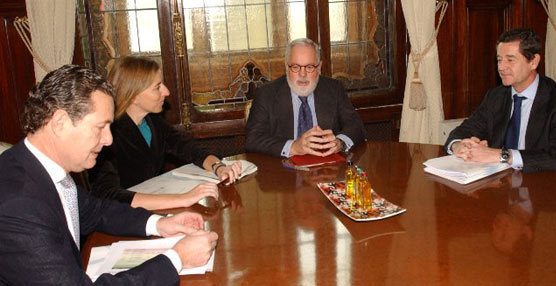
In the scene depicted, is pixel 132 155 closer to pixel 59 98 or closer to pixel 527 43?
pixel 59 98

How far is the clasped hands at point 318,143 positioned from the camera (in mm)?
2832

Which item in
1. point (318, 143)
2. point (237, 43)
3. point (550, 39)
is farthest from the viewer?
point (550, 39)

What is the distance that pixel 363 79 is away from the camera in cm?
468

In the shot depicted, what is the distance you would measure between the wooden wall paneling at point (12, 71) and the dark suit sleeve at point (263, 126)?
186cm

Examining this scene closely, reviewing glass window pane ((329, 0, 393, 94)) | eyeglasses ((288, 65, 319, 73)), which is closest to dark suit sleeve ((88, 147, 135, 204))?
eyeglasses ((288, 65, 319, 73))

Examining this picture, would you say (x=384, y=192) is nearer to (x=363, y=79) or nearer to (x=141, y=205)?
(x=141, y=205)

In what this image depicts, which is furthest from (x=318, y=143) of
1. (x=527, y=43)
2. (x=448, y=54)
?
(x=448, y=54)

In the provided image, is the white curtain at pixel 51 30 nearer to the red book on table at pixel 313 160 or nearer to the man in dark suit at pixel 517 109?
the red book on table at pixel 313 160

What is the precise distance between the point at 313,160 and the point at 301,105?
695 mm

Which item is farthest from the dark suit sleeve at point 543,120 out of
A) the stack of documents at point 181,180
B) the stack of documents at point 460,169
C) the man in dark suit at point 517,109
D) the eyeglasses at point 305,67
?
the stack of documents at point 181,180

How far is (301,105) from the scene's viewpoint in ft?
11.1

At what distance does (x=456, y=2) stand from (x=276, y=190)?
3151 mm

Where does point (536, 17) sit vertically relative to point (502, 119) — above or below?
above

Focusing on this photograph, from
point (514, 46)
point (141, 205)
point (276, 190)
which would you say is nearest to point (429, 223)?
point (276, 190)
